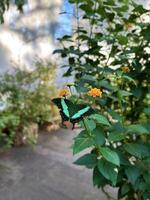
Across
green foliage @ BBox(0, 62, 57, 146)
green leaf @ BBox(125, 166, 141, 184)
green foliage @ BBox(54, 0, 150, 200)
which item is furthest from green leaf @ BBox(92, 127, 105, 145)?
green foliage @ BBox(0, 62, 57, 146)

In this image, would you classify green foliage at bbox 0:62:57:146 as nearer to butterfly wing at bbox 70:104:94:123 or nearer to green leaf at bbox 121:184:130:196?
green leaf at bbox 121:184:130:196

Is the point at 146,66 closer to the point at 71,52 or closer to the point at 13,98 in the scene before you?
the point at 71,52

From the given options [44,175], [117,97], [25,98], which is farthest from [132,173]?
[25,98]

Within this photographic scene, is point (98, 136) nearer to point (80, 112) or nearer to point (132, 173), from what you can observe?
point (80, 112)

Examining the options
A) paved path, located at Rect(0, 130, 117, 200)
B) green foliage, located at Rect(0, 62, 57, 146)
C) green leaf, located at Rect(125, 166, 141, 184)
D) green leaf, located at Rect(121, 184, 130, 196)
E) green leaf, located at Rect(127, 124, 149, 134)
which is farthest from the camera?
green foliage, located at Rect(0, 62, 57, 146)

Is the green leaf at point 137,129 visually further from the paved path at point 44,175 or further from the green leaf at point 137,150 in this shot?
the paved path at point 44,175

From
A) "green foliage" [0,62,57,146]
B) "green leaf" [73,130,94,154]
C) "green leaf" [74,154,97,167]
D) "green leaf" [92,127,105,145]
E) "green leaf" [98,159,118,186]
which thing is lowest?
"green foliage" [0,62,57,146]

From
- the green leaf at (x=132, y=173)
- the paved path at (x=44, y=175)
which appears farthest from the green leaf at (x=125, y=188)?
the paved path at (x=44, y=175)
